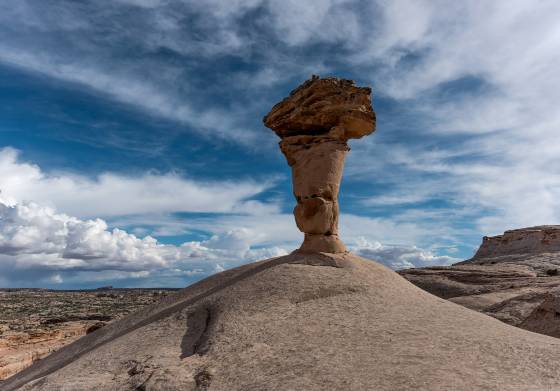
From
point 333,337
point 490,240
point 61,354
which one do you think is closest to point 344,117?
point 333,337

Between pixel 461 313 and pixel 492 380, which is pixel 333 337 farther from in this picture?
pixel 461 313

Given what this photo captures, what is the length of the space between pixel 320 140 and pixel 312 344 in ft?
23.9

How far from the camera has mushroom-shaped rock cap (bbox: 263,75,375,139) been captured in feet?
46.2

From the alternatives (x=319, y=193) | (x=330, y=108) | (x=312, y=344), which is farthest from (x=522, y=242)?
(x=312, y=344)

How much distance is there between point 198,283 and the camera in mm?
14586

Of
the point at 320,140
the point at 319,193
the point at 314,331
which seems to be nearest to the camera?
the point at 314,331

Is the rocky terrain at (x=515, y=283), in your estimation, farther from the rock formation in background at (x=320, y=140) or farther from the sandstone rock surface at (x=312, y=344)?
the rock formation in background at (x=320, y=140)

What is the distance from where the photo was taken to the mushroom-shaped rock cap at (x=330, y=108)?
14070 millimetres

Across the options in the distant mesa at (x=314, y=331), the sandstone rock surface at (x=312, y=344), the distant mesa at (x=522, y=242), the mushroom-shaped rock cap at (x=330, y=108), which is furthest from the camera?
the distant mesa at (x=522, y=242)

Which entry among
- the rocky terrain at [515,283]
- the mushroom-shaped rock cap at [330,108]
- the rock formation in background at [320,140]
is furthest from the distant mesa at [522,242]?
the rock formation in background at [320,140]

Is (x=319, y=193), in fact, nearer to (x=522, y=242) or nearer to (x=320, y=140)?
(x=320, y=140)

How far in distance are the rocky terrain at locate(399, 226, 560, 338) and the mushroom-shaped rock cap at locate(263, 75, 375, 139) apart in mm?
7946

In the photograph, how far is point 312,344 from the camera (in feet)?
27.2

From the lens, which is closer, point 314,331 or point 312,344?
point 312,344
